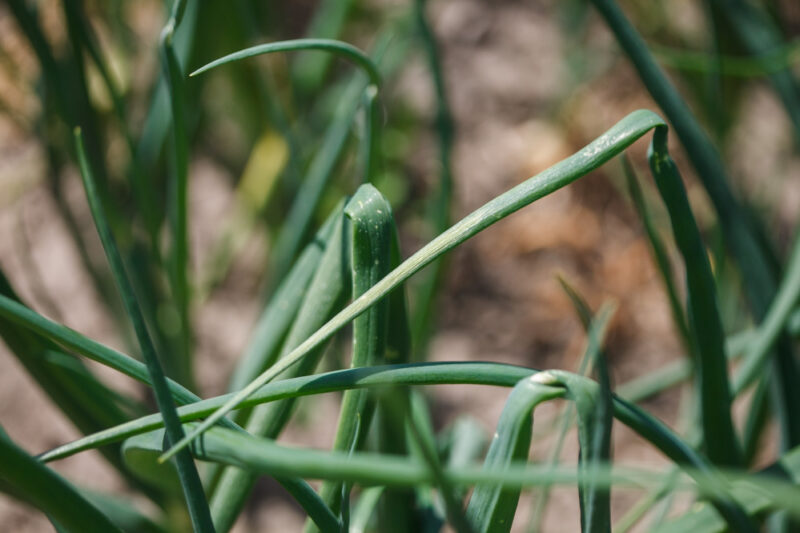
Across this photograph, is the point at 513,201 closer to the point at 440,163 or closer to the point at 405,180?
the point at 440,163

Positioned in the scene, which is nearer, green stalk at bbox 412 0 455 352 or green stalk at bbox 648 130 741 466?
green stalk at bbox 648 130 741 466

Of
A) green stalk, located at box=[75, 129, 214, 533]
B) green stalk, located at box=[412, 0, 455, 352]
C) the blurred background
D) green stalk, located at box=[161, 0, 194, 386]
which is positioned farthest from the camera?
the blurred background

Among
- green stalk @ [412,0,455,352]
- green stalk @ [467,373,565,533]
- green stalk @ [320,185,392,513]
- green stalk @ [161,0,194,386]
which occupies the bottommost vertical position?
green stalk @ [467,373,565,533]

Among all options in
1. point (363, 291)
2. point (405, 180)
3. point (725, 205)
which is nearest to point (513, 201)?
point (363, 291)

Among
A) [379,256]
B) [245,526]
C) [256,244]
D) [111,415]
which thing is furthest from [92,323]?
[379,256]

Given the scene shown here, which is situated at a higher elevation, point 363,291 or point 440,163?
point 440,163

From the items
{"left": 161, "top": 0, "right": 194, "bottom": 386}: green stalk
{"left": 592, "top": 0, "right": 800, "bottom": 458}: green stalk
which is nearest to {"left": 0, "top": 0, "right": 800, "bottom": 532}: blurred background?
{"left": 161, "top": 0, "right": 194, "bottom": 386}: green stalk

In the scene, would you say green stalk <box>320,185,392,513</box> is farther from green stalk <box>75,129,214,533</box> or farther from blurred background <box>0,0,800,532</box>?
blurred background <box>0,0,800,532</box>

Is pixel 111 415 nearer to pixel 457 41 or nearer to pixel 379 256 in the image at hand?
pixel 379 256

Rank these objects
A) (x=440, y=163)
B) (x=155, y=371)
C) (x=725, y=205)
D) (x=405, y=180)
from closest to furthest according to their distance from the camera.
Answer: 1. (x=155, y=371)
2. (x=725, y=205)
3. (x=440, y=163)
4. (x=405, y=180)
